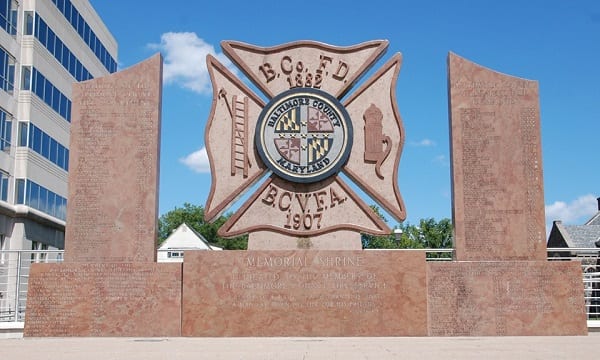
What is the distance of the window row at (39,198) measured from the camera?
105 ft

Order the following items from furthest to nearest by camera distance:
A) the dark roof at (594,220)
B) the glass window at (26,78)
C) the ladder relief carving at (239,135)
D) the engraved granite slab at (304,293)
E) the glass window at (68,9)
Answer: the dark roof at (594,220) → the glass window at (68,9) → the glass window at (26,78) → the ladder relief carving at (239,135) → the engraved granite slab at (304,293)

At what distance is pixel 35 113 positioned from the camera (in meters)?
33.1

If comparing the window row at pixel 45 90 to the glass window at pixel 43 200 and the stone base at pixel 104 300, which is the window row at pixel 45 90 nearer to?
the glass window at pixel 43 200

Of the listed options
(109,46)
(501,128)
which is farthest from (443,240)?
(501,128)

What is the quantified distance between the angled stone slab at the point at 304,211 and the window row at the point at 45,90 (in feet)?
70.9

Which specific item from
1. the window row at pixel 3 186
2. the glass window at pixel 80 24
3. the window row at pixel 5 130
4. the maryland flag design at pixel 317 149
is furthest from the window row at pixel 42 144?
the maryland flag design at pixel 317 149

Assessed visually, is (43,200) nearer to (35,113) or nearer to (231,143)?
(35,113)

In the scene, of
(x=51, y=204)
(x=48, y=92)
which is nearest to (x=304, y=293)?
(x=51, y=204)

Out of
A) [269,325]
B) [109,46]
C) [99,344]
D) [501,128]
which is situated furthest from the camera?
[109,46]

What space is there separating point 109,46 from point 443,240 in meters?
29.3

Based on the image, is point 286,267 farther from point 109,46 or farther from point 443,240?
point 443,240

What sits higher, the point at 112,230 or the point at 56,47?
the point at 56,47

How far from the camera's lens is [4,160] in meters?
30.7

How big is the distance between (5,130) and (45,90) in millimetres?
3917
